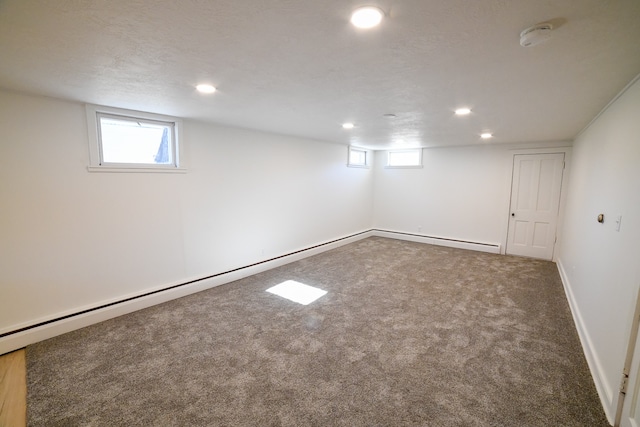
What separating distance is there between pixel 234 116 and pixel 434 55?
94.5 inches

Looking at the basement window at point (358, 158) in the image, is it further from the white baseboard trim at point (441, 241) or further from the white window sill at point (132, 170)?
the white window sill at point (132, 170)

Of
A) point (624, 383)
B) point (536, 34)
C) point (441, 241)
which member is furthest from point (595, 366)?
point (441, 241)

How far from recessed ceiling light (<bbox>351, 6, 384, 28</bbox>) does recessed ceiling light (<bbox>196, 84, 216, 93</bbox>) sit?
4.61 feet

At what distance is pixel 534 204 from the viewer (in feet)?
17.3

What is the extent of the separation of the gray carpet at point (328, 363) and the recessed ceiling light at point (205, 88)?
2.26 metres

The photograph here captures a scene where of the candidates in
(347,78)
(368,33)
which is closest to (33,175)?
(347,78)

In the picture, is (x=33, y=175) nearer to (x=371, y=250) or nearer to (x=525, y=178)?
(x=371, y=250)

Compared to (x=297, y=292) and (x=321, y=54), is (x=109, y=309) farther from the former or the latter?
(x=321, y=54)

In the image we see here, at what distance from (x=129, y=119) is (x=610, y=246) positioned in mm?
4716

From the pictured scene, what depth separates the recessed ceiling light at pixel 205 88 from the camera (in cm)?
218

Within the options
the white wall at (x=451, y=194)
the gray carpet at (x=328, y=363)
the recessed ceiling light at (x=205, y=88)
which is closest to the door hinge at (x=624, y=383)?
the gray carpet at (x=328, y=363)

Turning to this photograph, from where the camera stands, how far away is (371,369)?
2211 millimetres

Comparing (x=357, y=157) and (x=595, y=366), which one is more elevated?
(x=357, y=157)

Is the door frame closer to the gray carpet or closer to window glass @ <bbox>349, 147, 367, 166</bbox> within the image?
the gray carpet
